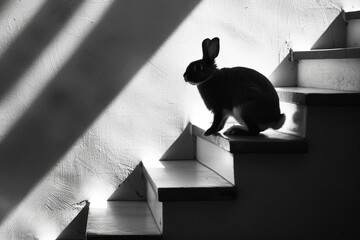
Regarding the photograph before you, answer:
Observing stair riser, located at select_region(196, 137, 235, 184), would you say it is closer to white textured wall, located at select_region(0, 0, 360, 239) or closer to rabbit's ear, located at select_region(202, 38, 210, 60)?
white textured wall, located at select_region(0, 0, 360, 239)

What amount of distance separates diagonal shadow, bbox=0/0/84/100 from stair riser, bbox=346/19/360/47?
128 centimetres

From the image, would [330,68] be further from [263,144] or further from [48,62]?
[48,62]

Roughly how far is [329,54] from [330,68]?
0.23 ft

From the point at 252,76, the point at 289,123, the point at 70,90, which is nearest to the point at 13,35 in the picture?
the point at 70,90

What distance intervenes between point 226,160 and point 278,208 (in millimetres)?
257

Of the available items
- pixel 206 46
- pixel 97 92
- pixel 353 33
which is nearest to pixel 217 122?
pixel 206 46

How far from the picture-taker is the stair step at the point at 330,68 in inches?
85.2

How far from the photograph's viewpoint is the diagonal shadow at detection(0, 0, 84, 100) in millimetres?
2461

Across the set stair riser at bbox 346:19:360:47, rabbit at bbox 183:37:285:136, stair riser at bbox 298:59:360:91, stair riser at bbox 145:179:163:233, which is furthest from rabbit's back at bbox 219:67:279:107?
stair riser at bbox 346:19:360:47

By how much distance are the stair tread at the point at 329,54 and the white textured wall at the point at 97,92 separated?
0.19 meters

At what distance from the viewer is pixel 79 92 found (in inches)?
99.1

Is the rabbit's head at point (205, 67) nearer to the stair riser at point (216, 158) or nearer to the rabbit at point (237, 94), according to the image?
the rabbit at point (237, 94)

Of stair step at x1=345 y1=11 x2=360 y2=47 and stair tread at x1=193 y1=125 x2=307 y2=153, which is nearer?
stair tread at x1=193 y1=125 x2=307 y2=153

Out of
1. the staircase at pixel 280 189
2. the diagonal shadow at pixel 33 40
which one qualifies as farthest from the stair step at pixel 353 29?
the diagonal shadow at pixel 33 40
